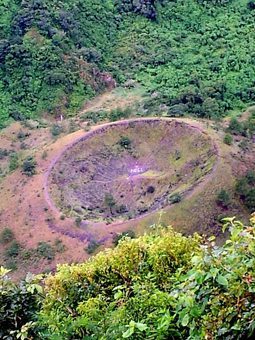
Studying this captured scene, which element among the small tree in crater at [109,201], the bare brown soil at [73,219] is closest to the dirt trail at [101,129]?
the bare brown soil at [73,219]

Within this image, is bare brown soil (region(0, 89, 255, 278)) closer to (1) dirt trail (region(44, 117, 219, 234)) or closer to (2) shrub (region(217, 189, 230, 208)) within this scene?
(1) dirt trail (region(44, 117, 219, 234))

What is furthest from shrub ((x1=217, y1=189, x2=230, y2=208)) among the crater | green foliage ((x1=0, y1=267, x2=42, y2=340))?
green foliage ((x1=0, y1=267, x2=42, y2=340))

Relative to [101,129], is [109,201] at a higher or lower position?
lower

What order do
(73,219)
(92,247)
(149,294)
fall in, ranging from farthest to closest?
(73,219)
(92,247)
(149,294)

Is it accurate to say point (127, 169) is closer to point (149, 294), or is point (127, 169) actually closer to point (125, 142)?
point (125, 142)

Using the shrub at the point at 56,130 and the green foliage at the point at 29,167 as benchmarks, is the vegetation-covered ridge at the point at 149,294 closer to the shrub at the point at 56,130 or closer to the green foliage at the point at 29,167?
the green foliage at the point at 29,167

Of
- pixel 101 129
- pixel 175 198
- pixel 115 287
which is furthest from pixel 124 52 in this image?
pixel 115 287

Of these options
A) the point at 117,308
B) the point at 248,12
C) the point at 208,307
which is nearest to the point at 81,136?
the point at 248,12
